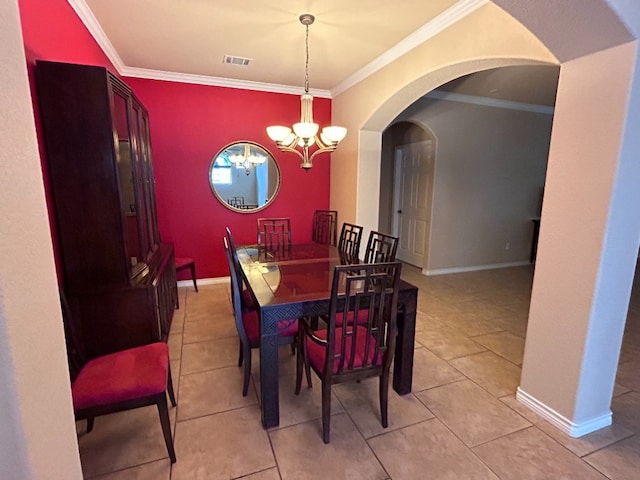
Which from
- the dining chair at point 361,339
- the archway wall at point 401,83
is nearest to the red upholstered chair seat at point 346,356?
the dining chair at point 361,339

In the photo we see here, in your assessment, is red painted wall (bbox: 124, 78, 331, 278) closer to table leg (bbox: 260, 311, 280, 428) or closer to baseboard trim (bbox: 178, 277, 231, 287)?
baseboard trim (bbox: 178, 277, 231, 287)

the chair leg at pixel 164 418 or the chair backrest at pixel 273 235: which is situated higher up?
the chair backrest at pixel 273 235

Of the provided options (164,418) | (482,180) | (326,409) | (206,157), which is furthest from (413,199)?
(164,418)

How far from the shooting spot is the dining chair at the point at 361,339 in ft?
5.33

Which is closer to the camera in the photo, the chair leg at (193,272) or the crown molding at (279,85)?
the crown molding at (279,85)

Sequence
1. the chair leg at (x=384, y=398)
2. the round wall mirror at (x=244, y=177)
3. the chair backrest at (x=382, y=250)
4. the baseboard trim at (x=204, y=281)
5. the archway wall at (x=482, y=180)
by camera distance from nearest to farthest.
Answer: the chair leg at (x=384, y=398)
the chair backrest at (x=382, y=250)
the round wall mirror at (x=244, y=177)
the baseboard trim at (x=204, y=281)
the archway wall at (x=482, y=180)

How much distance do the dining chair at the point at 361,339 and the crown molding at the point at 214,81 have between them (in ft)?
11.3

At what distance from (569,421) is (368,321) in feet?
4.38

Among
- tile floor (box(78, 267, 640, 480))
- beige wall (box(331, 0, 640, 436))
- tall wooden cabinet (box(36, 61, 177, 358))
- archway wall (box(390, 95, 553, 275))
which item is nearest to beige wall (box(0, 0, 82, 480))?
tile floor (box(78, 267, 640, 480))

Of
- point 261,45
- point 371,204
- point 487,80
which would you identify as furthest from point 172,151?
point 487,80

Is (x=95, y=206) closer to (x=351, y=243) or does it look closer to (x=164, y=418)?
(x=164, y=418)

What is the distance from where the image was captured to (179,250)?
14.0 feet

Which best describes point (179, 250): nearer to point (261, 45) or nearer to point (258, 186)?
point (258, 186)

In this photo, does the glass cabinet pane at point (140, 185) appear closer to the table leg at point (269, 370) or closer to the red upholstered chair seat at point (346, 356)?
the table leg at point (269, 370)
